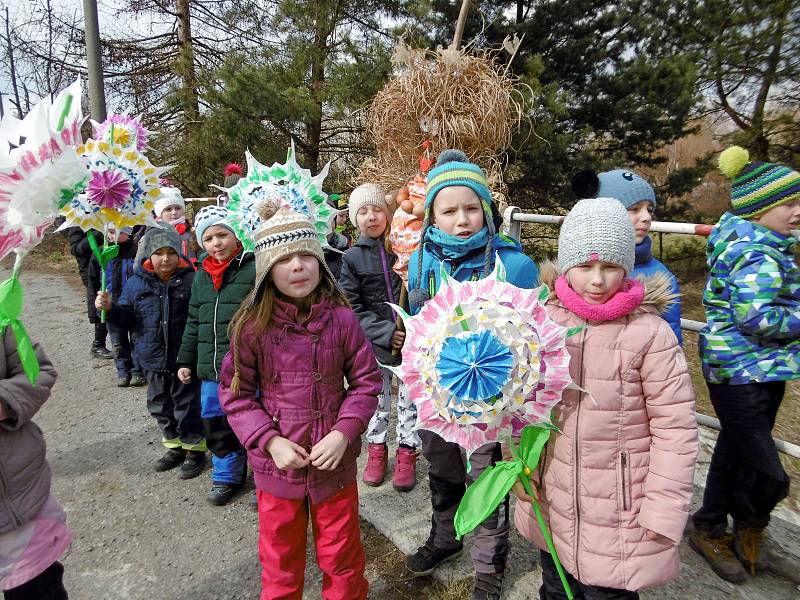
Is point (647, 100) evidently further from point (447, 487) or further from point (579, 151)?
point (447, 487)

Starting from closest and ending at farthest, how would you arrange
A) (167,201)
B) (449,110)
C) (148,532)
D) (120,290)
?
(148,532) < (449,110) < (167,201) < (120,290)

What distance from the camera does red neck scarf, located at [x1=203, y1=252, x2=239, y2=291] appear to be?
9.57ft

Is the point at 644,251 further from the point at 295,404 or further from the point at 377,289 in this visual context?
the point at 295,404

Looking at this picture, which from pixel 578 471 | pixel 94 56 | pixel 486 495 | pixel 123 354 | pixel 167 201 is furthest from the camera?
pixel 94 56

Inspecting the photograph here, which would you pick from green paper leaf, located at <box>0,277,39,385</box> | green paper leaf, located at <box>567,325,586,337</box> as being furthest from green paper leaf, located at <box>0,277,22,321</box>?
green paper leaf, located at <box>567,325,586,337</box>

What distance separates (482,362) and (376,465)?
2108 millimetres

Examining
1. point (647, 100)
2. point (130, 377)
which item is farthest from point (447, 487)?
point (647, 100)

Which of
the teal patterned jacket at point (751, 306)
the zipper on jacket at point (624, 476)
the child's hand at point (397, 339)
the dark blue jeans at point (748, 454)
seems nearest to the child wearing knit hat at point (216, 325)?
the child's hand at point (397, 339)

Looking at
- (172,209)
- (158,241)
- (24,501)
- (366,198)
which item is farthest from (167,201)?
(24,501)

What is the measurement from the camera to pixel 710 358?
221 cm

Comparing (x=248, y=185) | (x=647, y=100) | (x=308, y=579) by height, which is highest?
(x=647, y=100)

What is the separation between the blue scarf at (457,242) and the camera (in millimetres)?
2020

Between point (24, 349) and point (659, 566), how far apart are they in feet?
7.05

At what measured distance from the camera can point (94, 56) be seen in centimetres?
582
